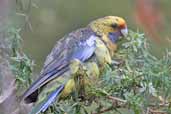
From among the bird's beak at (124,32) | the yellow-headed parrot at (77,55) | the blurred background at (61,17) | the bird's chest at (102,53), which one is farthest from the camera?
the blurred background at (61,17)

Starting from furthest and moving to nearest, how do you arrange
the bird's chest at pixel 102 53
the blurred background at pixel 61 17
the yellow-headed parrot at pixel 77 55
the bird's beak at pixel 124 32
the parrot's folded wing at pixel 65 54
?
the blurred background at pixel 61 17 < the bird's beak at pixel 124 32 < the bird's chest at pixel 102 53 < the parrot's folded wing at pixel 65 54 < the yellow-headed parrot at pixel 77 55

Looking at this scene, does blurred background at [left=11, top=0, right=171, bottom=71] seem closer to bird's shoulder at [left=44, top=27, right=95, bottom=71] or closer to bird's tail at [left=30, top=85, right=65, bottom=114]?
bird's shoulder at [left=44, top=27, right=95, bottom=71]

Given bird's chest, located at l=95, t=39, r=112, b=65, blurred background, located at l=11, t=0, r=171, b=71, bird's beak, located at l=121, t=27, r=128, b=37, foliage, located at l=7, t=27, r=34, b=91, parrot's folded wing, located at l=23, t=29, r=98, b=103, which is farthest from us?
blurred background, located at l=11, t=0, r=171, b=71

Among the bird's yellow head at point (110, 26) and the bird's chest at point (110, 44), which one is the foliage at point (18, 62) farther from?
the bird's yellow head at point (110, 26)

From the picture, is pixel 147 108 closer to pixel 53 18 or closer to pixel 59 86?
pixel 59 86

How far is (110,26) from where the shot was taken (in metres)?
3.10

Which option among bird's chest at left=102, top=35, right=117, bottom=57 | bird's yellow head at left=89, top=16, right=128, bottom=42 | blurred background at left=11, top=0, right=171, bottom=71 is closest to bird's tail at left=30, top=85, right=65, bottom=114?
bird's chest at left=102, top=35, right=117, bottom=57

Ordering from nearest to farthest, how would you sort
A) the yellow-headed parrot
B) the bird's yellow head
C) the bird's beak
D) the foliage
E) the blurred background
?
the foliage
the yellow-headed parrot
the bird's beak
the bird's yellow head
the blurred background

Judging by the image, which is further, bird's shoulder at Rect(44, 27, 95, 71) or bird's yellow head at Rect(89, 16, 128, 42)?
bird's yellow head at Rect(89, 16, 128, 42)

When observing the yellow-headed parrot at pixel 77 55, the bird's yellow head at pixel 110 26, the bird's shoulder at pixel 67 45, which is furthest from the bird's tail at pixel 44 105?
the bird's yellow head at pixel 110 26

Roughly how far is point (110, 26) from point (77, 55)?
41 cm

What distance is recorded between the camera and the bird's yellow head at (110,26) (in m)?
3.03

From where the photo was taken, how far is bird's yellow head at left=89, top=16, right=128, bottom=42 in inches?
119

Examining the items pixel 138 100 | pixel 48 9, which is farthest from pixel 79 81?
pixel 48 9
